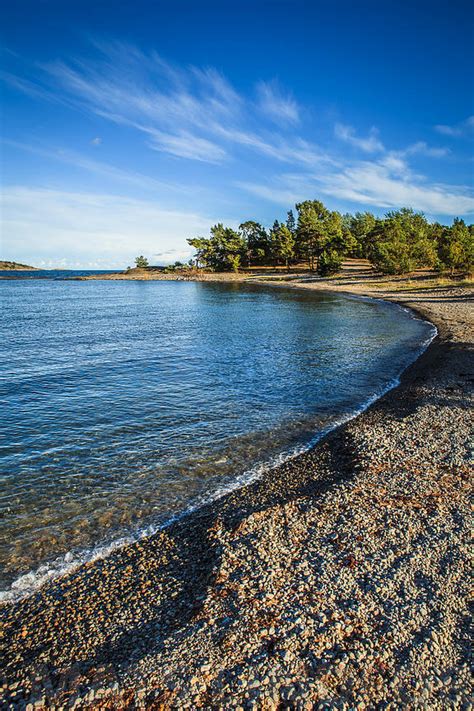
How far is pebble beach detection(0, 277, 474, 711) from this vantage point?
18.6 feet

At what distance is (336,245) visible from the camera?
130750mm

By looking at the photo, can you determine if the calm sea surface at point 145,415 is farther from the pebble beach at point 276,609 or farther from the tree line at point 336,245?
the tree line at point 336,245

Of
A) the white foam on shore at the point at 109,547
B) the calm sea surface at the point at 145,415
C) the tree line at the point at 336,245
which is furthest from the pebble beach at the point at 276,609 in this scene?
the tree line at the point at 336,245

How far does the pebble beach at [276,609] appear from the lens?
18.6 feet

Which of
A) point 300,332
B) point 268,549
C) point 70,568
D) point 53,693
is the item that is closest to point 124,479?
point 70,568

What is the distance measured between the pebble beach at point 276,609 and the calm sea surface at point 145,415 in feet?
4.73

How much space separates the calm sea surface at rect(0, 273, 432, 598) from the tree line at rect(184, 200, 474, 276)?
67.2 meters

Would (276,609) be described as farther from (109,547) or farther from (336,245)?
(336,245)

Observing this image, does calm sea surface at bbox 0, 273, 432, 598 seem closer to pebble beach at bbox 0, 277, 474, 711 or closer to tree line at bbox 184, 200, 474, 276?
pebble beach at bbox 0, 277, 474, 711

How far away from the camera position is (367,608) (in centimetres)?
690

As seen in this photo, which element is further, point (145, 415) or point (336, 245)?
point (336, 245)

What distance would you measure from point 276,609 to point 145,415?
1308cm

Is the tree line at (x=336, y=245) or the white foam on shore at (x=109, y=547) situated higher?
the tree line at (x=336, y=245)

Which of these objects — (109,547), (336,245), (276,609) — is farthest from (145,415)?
(336,245)
